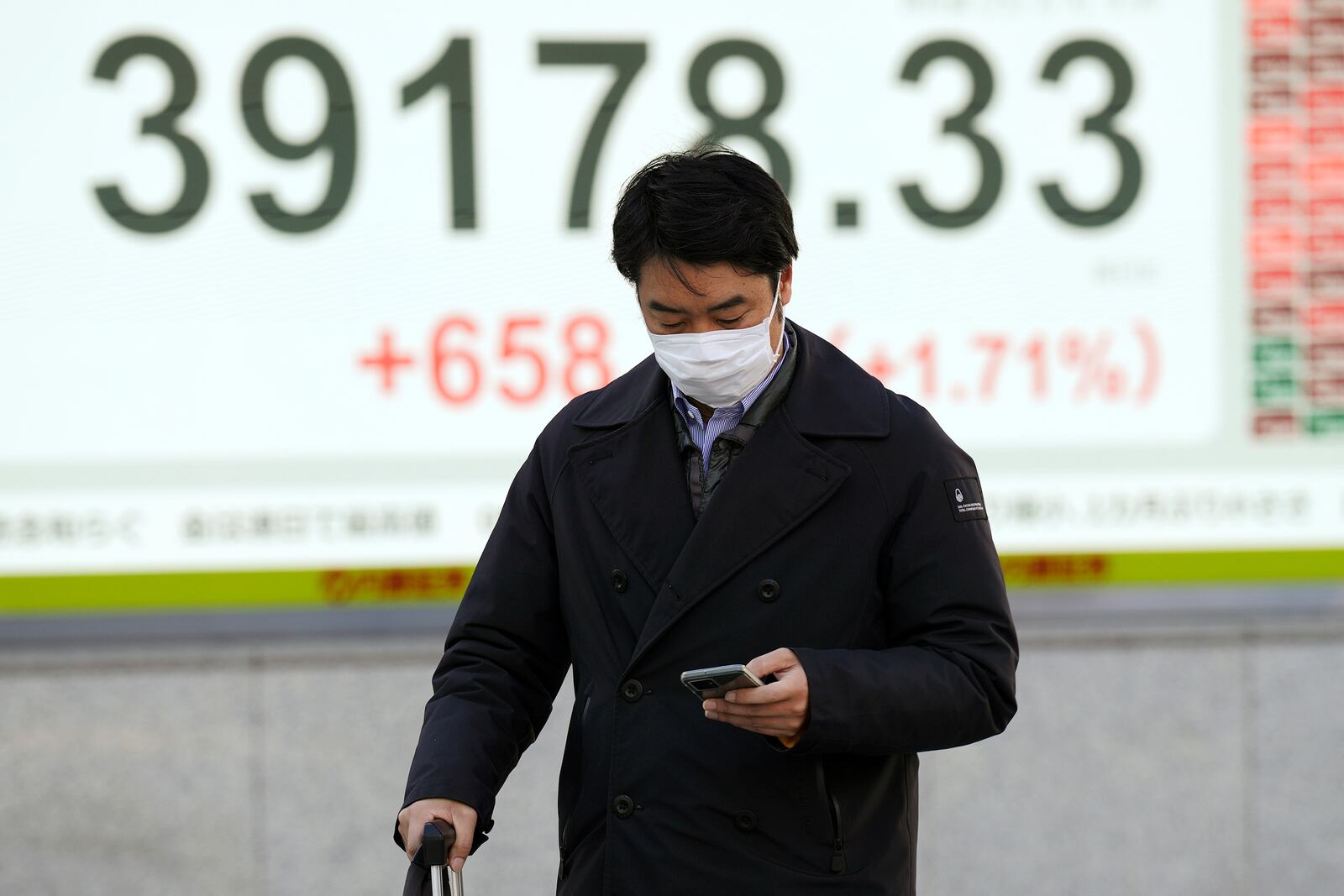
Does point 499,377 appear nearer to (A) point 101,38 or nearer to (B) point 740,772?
(A) point 101,38

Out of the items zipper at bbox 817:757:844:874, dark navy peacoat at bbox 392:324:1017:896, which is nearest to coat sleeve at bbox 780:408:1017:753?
dark navy peacoat at bbox 392:324:1017:896

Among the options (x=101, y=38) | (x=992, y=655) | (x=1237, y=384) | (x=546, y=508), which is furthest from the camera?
(x=1237, y=384)

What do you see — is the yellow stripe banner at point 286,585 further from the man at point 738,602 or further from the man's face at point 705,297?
the man's face at point 705,297

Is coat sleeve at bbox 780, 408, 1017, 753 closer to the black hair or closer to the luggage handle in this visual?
the black hair

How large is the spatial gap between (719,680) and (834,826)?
34 cm

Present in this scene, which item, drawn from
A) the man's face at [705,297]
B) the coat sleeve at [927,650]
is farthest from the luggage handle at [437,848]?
the man's face at [705,297]

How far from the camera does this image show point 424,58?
4273 mm

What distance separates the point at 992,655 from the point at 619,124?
2.62m

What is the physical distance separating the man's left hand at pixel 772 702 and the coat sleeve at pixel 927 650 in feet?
0.05

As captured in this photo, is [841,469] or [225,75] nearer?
[841,469]

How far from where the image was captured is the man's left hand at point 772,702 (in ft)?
6.19

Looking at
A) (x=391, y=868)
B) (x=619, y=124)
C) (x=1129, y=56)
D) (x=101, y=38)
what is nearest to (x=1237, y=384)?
(x=1129, y=56)

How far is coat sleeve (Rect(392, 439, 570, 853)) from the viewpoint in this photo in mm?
2150

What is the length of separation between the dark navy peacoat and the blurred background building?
2186 mm
